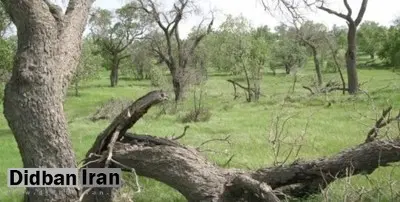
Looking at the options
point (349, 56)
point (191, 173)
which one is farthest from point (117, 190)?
point (349, 56)

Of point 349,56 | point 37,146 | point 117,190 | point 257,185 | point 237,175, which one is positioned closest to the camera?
point 37,146

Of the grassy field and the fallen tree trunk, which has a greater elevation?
the fallen tree trunk

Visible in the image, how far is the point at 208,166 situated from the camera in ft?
19.3

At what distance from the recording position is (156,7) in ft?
102

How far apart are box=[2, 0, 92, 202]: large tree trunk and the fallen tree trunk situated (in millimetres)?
695

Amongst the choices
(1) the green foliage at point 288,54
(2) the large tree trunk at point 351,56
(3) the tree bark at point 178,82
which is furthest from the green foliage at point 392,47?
(3) the tree bark at point 178,82

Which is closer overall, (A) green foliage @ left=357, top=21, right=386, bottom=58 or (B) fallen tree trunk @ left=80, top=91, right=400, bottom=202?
(B) fallen tree trunk @ left=80, top=91, right=400, bottom=202

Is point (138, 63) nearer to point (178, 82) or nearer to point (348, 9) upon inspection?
point (178, 82)

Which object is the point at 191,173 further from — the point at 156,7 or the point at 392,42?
the point at 392,42

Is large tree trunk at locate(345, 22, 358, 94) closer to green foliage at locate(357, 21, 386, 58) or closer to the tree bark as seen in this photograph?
the tree bark

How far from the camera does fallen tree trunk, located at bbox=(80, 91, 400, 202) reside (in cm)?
561

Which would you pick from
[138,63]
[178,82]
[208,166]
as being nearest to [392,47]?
[138,63]

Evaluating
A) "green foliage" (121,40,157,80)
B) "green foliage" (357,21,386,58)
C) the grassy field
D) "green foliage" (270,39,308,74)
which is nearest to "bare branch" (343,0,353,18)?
the grassy field

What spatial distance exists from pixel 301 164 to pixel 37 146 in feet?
9.93
